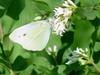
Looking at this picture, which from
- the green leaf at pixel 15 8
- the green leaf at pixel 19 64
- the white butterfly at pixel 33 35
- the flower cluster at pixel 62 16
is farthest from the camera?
the green leaf at pixel 15 8

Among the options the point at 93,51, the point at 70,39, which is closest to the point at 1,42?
the point at 70,39

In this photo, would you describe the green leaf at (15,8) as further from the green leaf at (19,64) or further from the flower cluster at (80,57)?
the flower cluster at (80,57)

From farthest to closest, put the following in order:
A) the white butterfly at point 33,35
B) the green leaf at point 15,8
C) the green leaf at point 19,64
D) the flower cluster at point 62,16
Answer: the green leaf at point 15,8, the green leaf at point 19,64, the white butterfly at point 33,35, the flower cluster at point 62,16

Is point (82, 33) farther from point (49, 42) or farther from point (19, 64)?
point (19, 64)

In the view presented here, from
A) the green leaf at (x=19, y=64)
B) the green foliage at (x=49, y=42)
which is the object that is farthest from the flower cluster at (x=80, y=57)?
the green leaf at (x=19, y=64)

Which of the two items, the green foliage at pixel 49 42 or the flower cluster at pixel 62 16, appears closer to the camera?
the flower cluster at pixel 62 16

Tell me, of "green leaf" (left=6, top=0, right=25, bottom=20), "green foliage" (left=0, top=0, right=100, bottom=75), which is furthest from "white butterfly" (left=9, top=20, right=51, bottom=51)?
"green leaf" (left=6, top=0, right=25, bottom=20)

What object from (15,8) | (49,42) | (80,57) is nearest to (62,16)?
(80,57)
